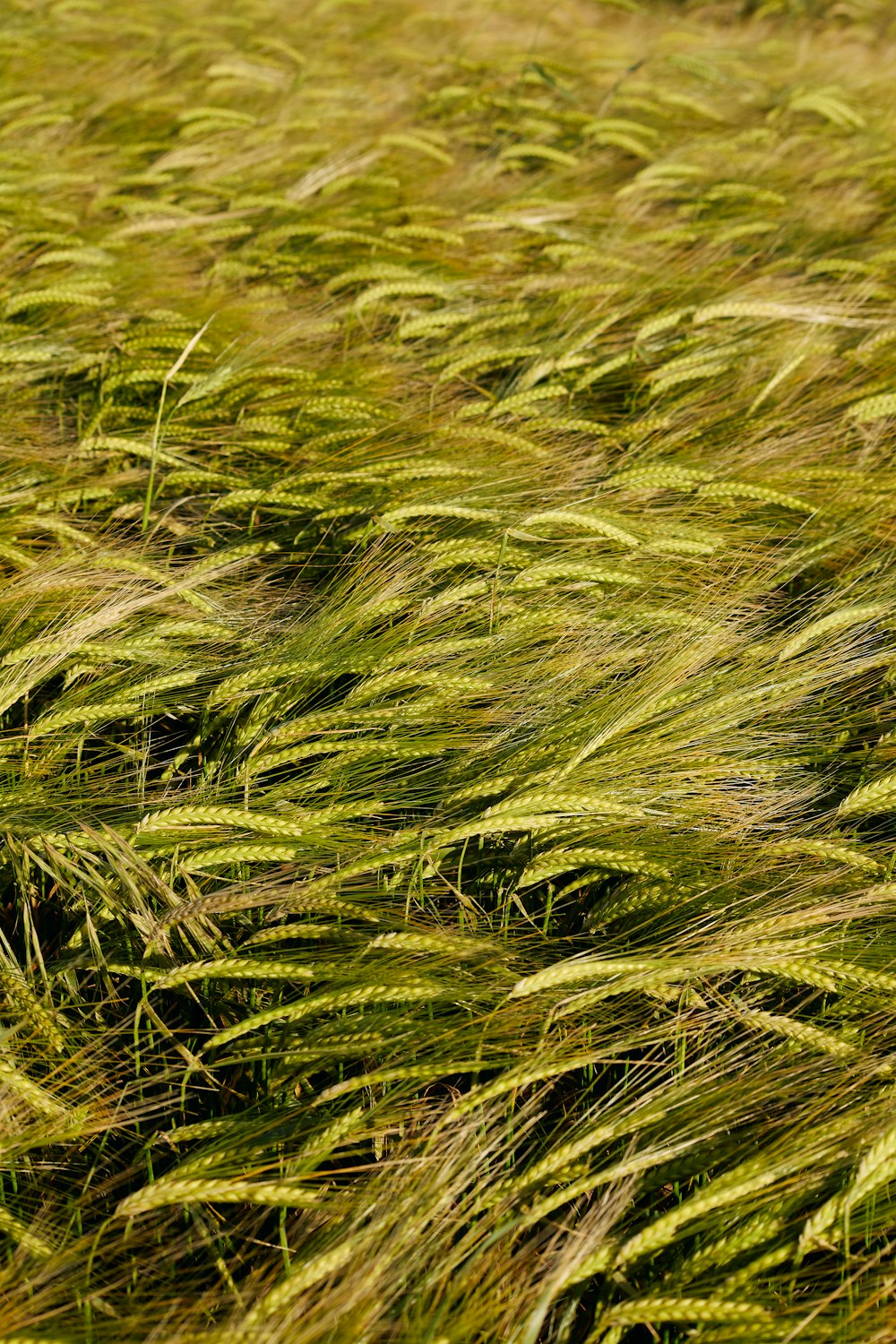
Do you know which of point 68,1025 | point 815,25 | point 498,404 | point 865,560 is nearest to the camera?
point 68,1025

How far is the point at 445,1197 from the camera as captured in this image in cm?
112

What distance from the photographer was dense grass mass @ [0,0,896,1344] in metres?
1.15

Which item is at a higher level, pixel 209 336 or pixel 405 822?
pixel 209 336

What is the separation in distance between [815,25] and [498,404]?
16.6 ft

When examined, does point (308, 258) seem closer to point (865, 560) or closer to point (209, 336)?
point (209, 336)

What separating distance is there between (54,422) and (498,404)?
91 centimetres

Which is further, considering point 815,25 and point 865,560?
point 815,25

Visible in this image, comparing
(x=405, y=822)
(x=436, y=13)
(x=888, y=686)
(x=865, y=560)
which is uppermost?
(x=436, y=13)

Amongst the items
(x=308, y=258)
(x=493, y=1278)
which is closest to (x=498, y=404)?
(x=308, y=258)

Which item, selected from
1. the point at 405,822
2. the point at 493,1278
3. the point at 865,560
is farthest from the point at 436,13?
the point at 493,1278

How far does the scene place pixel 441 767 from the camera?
1.62 m

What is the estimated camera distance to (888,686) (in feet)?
5.74

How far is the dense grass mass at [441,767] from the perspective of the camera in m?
1.15

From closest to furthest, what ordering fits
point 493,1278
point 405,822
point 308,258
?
point 493,1278 < point 405,822 < point 308,258
